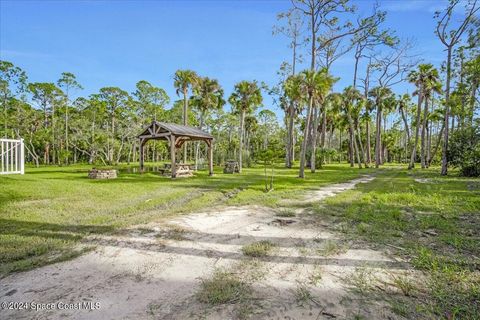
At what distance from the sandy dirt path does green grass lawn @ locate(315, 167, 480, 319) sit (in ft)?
1.39

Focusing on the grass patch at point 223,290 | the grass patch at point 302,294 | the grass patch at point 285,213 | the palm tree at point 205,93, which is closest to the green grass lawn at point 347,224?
the grass patch at point 285,213

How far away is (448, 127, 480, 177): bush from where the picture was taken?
16.3 metres

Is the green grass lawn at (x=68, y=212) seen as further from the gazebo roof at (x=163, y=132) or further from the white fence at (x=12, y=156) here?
the gazebo roof at (x=163, y=132)

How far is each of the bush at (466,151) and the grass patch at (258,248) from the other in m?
19.0

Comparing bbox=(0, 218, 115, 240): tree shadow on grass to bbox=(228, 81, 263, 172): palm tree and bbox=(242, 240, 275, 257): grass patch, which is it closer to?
bbox=(242, 240, 275, 257): grass patch

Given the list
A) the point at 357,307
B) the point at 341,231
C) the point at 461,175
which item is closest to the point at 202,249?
the point at 357,307

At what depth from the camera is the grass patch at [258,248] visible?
382 cm

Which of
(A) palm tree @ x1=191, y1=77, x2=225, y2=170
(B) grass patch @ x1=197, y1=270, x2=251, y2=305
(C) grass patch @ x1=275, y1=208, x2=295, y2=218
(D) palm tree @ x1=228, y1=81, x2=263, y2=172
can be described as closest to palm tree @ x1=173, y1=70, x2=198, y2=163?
(A) palm tree @ x1=191, y1=77, x2=225, y2=170

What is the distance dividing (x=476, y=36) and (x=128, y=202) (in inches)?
742

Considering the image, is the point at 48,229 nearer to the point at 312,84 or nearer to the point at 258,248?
the point at 258,248

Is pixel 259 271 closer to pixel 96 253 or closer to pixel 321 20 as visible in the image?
pixel 96 253

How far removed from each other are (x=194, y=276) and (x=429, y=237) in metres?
4.51

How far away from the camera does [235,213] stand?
6570 millimetres

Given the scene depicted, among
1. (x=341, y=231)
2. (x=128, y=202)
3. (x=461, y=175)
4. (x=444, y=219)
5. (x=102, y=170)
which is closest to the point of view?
(x=341, y=231)
